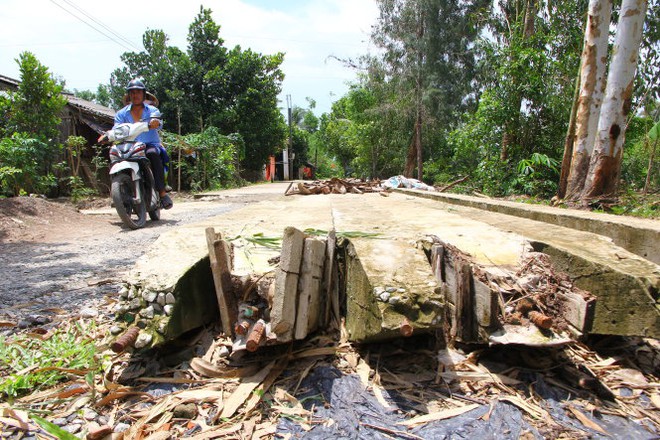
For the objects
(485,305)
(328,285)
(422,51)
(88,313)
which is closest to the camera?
(485,305)

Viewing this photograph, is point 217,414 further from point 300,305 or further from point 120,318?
point 120,318

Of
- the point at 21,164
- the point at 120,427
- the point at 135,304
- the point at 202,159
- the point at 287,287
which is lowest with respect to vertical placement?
the point at 120,427

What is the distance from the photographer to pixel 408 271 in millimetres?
1561

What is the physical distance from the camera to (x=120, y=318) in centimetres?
157

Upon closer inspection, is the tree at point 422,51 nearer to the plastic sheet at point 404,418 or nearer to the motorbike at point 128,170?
the motorbike at point 128,170

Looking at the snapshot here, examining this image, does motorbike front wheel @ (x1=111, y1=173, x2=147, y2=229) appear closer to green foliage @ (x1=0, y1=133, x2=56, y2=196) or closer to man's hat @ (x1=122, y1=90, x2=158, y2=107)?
man's hat @ (x1=122, y1=90, x2=158, y2=107)

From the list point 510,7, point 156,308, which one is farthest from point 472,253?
point 510,7

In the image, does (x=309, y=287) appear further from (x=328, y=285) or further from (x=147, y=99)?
(x=147, y=99)

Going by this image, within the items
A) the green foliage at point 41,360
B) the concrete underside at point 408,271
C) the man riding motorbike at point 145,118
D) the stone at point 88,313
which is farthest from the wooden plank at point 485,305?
the man riding motorbike at point 145,118

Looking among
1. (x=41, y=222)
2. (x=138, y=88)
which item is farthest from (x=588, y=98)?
(x=41, y=222)

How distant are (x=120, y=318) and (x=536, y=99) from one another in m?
8.56

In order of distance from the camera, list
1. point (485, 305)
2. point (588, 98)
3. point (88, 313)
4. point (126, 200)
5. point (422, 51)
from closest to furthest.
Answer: point (485, 305) → point (88, 313) → point (126, 200) → point (588, 98) → point (422, 51)

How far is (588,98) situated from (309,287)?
5668mm

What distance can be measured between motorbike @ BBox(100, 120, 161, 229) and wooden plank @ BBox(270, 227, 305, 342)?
365cm
